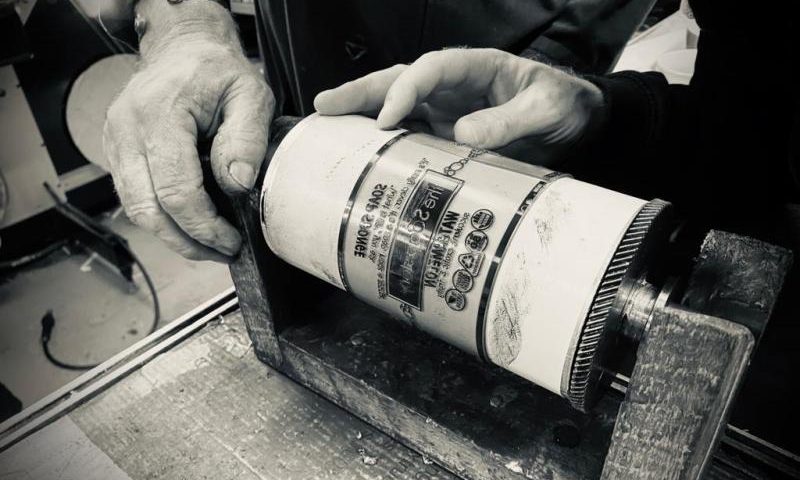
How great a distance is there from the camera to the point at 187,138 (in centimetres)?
52

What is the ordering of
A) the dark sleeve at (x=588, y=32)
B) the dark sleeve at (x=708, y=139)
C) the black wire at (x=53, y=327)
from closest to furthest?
the dark sleeve at (x=708, y=139) < the dark sleeve at (x=588, y=32) < the black wire at (x=53, y=327)

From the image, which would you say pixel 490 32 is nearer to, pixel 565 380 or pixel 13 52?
pixel 565 380

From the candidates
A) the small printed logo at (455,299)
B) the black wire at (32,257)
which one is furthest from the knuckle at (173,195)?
the black wire at (32,257)

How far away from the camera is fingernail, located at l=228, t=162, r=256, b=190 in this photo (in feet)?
1.62

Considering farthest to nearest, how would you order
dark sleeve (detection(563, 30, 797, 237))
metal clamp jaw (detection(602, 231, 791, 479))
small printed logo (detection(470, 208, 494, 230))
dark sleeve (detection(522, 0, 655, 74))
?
dark sleeve (detection(522, 0, 655, 74))
dark sleeve (detection(563, 30, 797, 237))
small printed logo (detection(470, 208, 494, 230))
metal clamp jaw (detection(602, 231, 791, 479))

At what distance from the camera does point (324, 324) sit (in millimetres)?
646

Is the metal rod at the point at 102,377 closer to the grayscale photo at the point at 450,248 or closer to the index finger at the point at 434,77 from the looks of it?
the grayscale photo at the point at 450,248

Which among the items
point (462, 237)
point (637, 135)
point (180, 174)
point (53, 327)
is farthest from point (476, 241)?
point (53, 327)

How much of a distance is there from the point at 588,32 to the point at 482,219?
0.60 metres

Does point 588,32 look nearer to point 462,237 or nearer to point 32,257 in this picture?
point 462,237

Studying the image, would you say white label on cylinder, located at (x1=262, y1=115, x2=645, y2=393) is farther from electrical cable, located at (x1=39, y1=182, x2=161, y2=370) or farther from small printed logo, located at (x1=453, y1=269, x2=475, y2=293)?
electrical cable, located at (x1=39, y1=182, x2=161, y2=370)

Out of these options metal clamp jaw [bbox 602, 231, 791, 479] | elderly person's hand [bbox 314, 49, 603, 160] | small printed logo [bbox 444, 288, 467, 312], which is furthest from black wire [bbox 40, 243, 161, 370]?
metal clamp jaw [bbox 602, 231, 791, 479]

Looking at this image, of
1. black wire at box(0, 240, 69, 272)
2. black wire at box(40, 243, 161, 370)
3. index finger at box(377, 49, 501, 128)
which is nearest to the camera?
index finger at box(377, 49, 501, 128)

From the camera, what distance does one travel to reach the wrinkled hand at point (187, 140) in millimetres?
504
